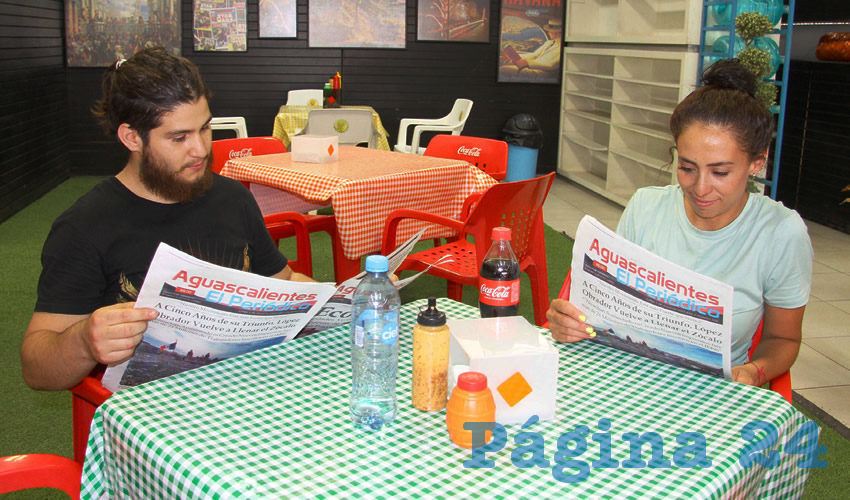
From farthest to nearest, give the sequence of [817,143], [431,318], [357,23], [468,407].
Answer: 1. [357,23]
2. [817,143]
3. [431,318]
4. [468,407]

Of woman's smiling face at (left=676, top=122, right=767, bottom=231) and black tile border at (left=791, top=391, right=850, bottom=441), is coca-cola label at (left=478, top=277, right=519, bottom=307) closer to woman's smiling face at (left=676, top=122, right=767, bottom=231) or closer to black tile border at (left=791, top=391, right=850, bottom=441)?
woman's smiling face at (left=676, top=122, right=767, bottom=231)

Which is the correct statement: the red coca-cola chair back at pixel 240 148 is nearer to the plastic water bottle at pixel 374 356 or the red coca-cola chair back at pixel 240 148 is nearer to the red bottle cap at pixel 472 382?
the plastic water bottle at pixel 374 356

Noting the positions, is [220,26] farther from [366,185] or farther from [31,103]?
[366,185]

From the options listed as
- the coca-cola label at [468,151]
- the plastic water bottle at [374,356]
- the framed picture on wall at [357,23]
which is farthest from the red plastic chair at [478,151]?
the framed picture on wall at [357,23]

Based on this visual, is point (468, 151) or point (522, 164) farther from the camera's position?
point (522, 164)

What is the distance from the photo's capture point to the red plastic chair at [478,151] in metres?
4.46

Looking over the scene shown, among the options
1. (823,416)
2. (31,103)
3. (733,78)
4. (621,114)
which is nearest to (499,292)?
(733,78)

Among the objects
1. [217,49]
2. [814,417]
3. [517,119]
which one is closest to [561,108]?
[517,119]

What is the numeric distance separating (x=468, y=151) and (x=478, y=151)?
0.07 meters

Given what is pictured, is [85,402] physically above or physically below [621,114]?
below

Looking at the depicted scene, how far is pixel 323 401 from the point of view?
1407 millimetres

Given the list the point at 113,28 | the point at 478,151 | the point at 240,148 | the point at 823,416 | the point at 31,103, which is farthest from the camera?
the point at 113,28

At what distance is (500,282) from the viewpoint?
1.71m

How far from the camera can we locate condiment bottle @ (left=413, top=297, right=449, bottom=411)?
1320mm
